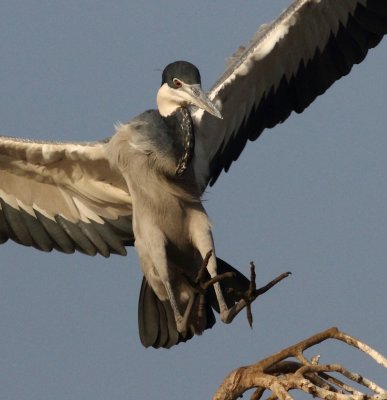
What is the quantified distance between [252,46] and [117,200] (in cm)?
129

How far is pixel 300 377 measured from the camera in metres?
5.54

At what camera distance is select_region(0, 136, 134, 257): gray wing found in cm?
787

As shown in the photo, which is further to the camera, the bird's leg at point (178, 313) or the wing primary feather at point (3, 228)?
the wing primary feather at point (3, 228)

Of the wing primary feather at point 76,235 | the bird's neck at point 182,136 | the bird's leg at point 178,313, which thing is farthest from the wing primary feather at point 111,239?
the bird's neck at point 182,136

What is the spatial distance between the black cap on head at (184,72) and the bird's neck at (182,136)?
19 cm

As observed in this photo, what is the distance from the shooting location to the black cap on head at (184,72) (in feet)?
24.0

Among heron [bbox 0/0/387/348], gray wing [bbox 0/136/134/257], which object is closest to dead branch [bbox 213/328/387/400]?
heron [bbox 0/0/387/348]

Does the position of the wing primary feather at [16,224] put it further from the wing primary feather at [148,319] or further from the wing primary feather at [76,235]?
the wing primary feather at [148,319]

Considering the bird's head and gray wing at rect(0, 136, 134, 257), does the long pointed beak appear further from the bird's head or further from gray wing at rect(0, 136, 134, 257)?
gray wing at rect(0, 136, 134, 257)

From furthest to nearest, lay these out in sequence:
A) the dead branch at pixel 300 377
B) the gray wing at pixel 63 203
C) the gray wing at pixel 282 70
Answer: the gray wing at pixel 63 203 → the gray wing at pixel 282 70 → the dead branch at pixel 300 377

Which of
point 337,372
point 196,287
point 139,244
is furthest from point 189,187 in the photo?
point 337,372

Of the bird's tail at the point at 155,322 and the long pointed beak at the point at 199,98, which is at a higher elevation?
the long pointed beak at the point at 199,98

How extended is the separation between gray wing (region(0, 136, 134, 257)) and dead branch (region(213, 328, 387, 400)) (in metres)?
2.25

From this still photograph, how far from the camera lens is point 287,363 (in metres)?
5.90
